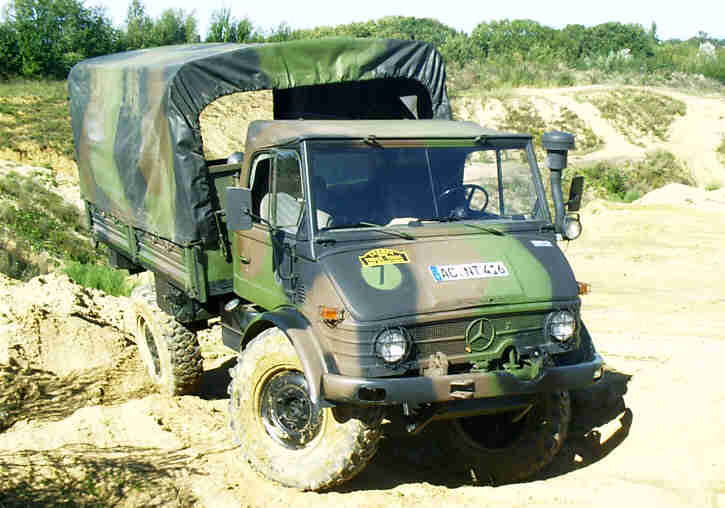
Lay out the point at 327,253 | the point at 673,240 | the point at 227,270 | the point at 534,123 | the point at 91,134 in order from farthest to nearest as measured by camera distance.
A: the point at 534,123 < the point at 673,240 < the point at 91,134 < the point at 227,270 < the point at 327,253

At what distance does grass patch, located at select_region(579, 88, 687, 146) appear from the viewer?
34781 mm

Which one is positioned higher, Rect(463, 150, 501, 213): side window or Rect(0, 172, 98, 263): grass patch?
Rect(463, 150, 501, 213): side window

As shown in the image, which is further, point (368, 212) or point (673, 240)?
point (673, 240)

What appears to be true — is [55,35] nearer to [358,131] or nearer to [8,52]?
[8,52]

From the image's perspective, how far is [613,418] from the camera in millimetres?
6426

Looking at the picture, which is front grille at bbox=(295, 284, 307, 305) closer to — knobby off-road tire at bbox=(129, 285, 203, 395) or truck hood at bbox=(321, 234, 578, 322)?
truck hood at bbox=(321, 234, 578, 322)

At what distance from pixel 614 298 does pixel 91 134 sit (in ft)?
24.7

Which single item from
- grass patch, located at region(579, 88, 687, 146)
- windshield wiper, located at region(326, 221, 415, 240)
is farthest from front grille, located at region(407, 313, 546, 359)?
grass patch, located at region(579, 88, 687, 146)

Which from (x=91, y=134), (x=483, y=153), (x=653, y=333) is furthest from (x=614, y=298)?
(x=91, y=134)

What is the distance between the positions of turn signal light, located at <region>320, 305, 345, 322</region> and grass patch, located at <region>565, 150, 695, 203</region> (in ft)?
62.2

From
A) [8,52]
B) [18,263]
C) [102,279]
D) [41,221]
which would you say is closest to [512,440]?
[102,279]

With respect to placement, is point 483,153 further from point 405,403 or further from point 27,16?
point 27,16

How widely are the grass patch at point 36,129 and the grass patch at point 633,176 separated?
15.8m

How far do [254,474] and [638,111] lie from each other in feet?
112
